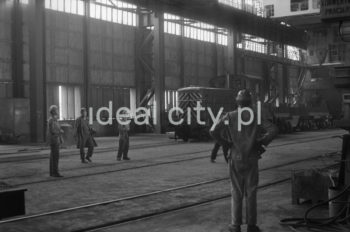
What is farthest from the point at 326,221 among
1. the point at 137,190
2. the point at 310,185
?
the point at 137,190

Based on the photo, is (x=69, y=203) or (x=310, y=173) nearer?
(x=310, y=173)

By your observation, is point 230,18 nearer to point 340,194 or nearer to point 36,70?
point 36,70

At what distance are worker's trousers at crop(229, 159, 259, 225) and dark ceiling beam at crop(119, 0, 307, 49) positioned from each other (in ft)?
69.6

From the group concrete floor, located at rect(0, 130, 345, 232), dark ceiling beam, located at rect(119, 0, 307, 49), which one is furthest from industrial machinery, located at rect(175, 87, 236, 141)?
concrete floor, located at rect(0, 130, 345, 232)

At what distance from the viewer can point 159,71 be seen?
31766 millimetres

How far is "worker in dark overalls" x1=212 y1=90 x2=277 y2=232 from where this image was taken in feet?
19.0

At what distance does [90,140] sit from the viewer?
14.9 metres

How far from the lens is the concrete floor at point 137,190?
6901 millimetres

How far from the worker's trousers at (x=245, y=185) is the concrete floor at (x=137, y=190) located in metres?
0.69

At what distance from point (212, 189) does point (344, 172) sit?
360cm

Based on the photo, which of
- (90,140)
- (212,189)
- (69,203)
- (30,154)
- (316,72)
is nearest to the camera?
(69,203)

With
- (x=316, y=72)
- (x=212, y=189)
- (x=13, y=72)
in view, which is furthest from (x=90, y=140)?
(x=316, y=72)

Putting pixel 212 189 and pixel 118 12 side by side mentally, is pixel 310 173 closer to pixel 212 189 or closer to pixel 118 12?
pixel 212 189

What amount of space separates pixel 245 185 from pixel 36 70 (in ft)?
66.4
